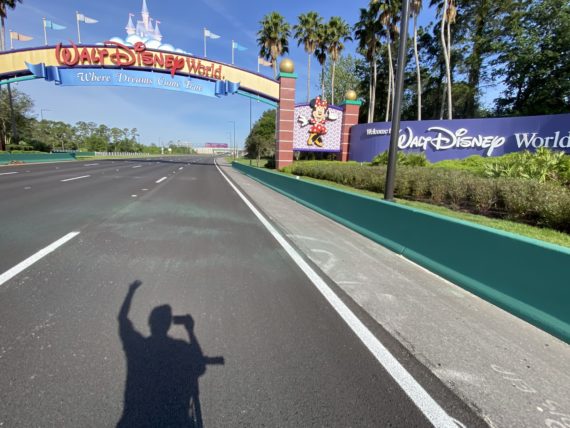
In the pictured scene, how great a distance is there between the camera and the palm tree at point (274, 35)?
40406mm

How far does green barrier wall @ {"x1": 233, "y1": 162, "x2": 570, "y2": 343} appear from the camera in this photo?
3.20 metres

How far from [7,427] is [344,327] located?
8.68 feet

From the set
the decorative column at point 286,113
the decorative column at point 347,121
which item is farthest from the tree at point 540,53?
the decorative column at point 286,113

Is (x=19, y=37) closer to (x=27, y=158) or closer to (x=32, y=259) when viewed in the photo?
(x=27, y=158)

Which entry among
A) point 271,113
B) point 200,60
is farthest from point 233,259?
point 271,113

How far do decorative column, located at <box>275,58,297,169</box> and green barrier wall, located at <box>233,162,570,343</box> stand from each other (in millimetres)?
24031

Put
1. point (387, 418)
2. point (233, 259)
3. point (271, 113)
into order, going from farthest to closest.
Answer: point (271, 113)
point (233, 259)
point (387, 418)

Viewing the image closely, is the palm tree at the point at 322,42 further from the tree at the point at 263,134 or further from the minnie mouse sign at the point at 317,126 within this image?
the tree at the point at 263,134

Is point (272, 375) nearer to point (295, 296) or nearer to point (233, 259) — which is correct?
point (295, 296)

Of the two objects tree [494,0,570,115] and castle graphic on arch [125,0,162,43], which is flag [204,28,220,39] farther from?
tree [494,0,570,115]

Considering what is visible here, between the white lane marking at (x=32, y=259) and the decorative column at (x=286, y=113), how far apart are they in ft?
82.7

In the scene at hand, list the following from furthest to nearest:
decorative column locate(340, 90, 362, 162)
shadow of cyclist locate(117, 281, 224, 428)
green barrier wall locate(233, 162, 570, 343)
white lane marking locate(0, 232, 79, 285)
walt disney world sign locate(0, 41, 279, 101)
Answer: decorative column locate(340, 90, 362, 162) → walt disney world sign locate(0, 41, 279, 101) → white lane marking locate(0, 232, 79, 285) → green barrier wall locate(233, 162, 570, 343) → shadow of cyclist locate(117, 281, 224, 428)

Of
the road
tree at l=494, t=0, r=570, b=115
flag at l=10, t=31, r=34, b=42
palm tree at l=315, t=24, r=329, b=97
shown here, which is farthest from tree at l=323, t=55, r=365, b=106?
the road

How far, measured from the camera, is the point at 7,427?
1.86m
